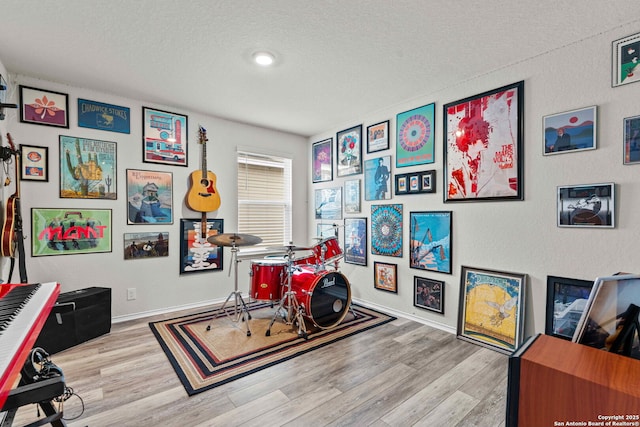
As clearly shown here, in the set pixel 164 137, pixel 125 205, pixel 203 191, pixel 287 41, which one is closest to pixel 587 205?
pixel 287 41

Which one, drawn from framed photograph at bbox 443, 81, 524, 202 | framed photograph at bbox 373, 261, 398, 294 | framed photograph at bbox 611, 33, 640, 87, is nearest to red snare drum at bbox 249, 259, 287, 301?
framed photograph at bbox 373, 261, 398, 294

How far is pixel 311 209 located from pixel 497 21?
3156 mm

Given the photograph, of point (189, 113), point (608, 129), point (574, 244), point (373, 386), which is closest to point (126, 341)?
point (373, 386)

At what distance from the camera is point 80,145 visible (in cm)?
287

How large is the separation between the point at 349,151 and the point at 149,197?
2443mm

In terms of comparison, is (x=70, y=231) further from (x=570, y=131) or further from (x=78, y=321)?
(x=570, y=131)

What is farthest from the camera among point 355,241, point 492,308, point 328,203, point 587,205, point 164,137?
point 328,203

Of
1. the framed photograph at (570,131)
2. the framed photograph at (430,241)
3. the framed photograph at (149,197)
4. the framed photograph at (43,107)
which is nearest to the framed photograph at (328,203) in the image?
the framed photograph at (430,241)

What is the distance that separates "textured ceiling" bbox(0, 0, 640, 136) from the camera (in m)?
1.74

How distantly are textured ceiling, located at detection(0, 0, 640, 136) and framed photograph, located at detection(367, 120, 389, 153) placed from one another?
49 cm

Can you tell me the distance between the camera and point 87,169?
114 inches

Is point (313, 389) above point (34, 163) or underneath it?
underneath

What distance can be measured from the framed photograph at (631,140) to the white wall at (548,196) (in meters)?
0.03

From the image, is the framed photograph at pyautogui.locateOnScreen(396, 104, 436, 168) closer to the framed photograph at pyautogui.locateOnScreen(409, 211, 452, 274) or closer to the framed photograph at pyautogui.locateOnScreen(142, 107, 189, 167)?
the framed photograph at pyautogui.locateOnScreen(409, 211, 452, 274)
